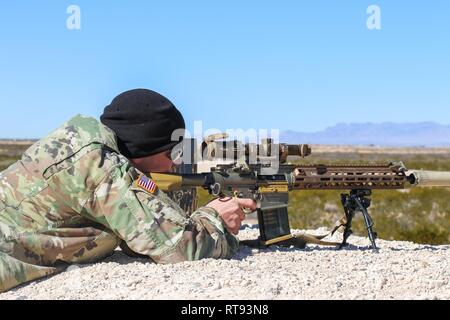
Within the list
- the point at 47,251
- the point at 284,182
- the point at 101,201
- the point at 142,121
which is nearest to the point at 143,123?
the point at 142,121

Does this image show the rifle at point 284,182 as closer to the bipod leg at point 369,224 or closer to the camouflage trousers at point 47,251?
the bipod leg at point 369,224

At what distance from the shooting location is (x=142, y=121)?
4945 mm

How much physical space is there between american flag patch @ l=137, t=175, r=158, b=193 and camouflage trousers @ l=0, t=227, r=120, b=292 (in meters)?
0.61

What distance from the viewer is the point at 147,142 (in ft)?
16.4

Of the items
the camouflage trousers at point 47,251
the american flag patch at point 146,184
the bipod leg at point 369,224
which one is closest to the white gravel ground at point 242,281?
the camouflage trousers at point 47,251

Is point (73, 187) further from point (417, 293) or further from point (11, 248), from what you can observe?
point (417, 293)

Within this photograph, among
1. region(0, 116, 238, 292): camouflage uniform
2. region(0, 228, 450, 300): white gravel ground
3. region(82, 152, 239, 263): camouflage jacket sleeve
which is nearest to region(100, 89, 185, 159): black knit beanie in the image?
region(0, 116, 238, 292): camouflage uniform

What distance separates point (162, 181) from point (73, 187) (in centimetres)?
76

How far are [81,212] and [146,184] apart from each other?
0.52 metres

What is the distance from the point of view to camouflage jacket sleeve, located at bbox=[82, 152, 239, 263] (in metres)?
4.56

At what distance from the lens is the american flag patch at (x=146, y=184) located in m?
4.65

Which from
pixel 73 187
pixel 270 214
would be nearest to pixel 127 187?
pixel 73 187

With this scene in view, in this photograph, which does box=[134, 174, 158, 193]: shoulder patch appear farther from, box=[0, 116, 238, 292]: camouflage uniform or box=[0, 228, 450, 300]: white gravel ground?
box=[0, 228, 450, 300]: white gravel ground

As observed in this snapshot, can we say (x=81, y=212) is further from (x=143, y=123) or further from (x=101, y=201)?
(x=143, y=123)
